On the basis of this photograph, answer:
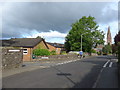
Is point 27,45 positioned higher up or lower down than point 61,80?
higher up

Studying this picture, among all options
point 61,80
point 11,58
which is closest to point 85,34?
point 11,58

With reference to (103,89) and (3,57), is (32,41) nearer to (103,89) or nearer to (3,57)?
(3,57)

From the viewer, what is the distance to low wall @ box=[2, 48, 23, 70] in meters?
14.3

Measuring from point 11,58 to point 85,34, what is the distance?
44286mm

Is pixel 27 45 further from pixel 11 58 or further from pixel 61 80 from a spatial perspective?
pixel 61 80

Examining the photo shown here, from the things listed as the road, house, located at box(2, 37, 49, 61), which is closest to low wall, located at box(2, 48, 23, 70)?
the road

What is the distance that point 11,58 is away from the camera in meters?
15.3

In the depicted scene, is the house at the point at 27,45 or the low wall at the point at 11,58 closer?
the low wall at the point at 11,58

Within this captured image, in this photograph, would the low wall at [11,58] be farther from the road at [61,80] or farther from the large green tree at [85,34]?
the large green tree at [85,34]

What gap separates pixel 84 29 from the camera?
5941 centimetres

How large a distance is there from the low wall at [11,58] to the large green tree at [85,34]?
42.3m

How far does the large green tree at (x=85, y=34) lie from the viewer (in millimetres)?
57781

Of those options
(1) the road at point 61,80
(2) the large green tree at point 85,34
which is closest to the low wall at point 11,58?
(1) the road at point 61,80

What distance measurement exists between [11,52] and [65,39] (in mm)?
52244
